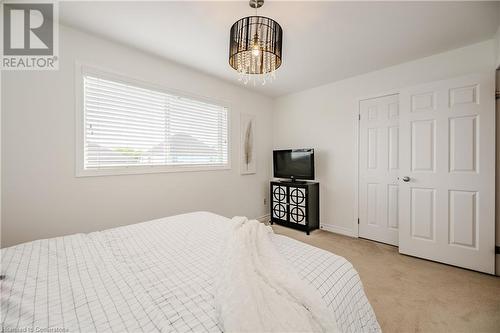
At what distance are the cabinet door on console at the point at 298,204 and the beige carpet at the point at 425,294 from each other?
35.0 inches

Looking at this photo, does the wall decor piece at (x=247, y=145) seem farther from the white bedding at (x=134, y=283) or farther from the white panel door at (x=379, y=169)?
the white bedding at (x=134, y=283)

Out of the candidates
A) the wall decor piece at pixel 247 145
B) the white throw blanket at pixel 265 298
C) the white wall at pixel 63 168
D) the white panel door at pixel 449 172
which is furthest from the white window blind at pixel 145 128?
the white panel door at pixel 449 172

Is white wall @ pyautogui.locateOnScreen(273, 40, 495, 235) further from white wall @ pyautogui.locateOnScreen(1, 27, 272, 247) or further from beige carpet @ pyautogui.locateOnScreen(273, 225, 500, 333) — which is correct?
white wall @ pyautogui.locateOnScreen(1, 27, 272, 247)

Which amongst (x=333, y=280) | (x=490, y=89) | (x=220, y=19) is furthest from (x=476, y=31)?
(x=333, y=280)

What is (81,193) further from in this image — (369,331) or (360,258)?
(360,258)

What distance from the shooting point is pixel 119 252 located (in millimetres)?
1264

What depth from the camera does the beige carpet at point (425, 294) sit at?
1.52 m

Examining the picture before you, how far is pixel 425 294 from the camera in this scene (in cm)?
185

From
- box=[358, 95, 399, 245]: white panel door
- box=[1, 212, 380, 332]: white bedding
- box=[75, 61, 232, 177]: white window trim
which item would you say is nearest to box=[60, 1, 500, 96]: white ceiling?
box=[75, 61, 232, 177]: white window trim

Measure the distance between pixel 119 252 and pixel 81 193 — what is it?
4.08 feet

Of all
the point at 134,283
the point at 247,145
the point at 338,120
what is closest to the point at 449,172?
the point at 338,120

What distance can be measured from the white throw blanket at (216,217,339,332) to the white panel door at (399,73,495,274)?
2.46m

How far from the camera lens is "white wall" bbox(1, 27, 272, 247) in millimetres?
1762

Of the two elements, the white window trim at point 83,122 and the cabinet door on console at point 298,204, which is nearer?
the white window trim at point 83,122
